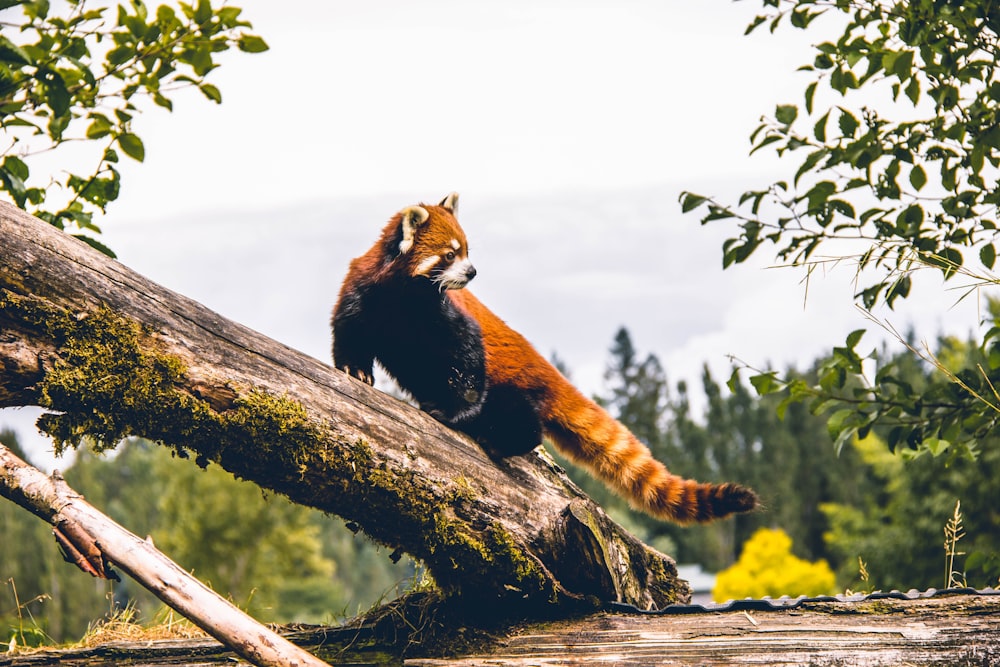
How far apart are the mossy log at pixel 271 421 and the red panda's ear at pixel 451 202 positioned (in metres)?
1.47

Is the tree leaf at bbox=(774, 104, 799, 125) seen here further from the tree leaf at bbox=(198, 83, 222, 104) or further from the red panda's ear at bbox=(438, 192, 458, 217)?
the tree leaf at bbox=(198, 83, 222, 104)

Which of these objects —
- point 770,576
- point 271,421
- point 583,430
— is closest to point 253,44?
point 271,421

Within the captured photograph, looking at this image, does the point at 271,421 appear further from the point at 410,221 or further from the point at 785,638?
the point at 785,638

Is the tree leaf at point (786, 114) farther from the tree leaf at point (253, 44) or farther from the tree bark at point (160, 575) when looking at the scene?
the tree bark at point (160, 575)

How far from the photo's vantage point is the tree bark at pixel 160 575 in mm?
2992

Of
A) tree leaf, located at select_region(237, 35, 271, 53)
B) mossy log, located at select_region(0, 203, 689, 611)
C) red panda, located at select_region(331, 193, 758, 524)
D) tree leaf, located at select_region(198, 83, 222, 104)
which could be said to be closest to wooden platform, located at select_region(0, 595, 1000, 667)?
mossy log, located at select_region(0, 203, 689, 611)

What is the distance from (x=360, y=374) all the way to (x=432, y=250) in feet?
2.47

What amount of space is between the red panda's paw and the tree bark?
5.15 ft

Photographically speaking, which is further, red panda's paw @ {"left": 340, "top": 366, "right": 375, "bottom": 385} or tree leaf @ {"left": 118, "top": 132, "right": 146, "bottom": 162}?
red panda's paw @ {"left": 340, "top": 366, "right": 375, "bottom": 385}

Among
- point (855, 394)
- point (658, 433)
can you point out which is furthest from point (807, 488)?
point (855, 394)

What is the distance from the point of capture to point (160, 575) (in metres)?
3.00

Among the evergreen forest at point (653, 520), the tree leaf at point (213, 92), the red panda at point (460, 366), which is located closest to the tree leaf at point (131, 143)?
the tree leaf at point (213, 92)

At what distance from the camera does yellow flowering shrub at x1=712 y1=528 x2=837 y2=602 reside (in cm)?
2738

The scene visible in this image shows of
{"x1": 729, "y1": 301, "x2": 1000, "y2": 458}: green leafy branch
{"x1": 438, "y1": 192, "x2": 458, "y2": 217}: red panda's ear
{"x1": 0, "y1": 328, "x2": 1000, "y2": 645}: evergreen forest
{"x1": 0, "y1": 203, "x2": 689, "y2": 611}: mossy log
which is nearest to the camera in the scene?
{"x1": 0, "y1": 203, "x2": 689, "y2": 611}: mossy log
